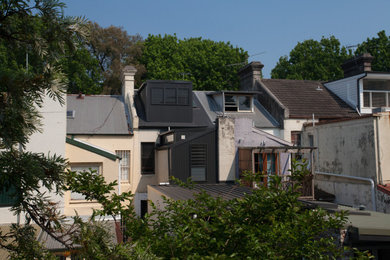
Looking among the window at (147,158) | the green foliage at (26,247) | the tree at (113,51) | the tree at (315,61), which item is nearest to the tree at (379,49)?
the tree at (315,61)

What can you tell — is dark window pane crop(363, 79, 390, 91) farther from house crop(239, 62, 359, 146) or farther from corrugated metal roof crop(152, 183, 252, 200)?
corrugated metal roof crop(152, 183, 252, 200)

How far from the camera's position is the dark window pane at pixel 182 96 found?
23.5 metres

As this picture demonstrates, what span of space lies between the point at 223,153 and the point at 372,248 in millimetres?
11799

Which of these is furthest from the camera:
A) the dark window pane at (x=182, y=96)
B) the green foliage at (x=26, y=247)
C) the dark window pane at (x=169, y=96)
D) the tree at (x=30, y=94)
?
the dark window pane at (x=182, y=96)

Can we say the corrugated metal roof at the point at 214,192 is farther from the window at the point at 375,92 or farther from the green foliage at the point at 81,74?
the green foliage at the point at 81,74

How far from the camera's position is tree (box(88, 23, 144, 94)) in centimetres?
3706

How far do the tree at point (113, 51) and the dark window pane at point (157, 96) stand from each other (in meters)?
14.3

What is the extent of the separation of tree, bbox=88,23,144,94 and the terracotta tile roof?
596 inches

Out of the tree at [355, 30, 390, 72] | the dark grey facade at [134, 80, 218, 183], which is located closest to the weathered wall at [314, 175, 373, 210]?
the dark grey facade at [134, 80, 218, 183]

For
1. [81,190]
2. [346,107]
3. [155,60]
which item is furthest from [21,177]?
[155,60]

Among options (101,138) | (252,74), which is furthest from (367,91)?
(101,138)

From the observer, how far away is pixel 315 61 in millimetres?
43938

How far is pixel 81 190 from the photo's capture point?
13.5 ft

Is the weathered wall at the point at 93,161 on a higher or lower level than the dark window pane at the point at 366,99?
lower
